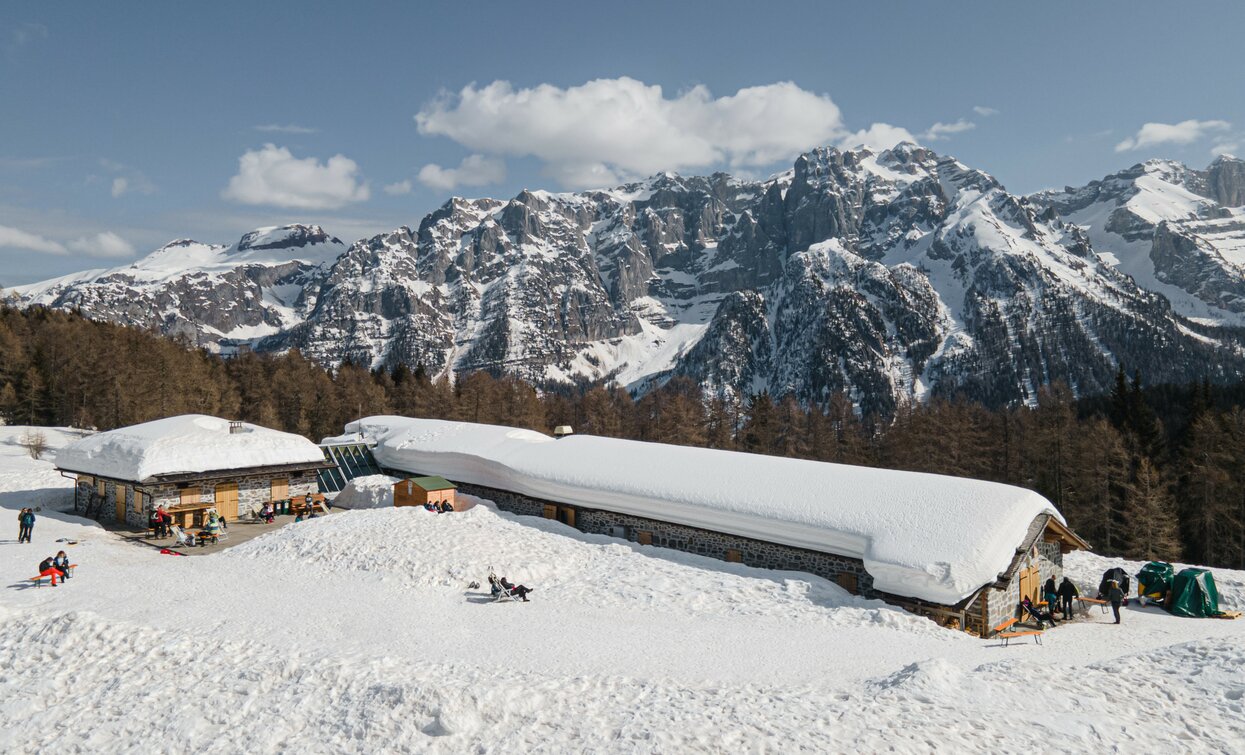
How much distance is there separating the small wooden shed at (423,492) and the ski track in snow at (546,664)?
7083 millimetres

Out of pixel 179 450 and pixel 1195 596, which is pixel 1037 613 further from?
pixel 179 450

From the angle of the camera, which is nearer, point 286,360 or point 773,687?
point 773,687

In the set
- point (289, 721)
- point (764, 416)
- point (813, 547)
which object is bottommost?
point (289, 721)

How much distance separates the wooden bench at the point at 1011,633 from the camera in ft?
63.0

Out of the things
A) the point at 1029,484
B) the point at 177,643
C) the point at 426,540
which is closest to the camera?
the point at 177,643

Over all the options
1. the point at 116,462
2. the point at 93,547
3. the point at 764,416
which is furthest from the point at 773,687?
the point at 764,416

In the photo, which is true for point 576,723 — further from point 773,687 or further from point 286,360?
point 286,360

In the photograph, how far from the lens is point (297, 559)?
25.2 m

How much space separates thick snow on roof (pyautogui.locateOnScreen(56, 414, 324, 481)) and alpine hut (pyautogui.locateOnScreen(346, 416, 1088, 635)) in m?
9.50

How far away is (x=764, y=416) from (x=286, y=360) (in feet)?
191

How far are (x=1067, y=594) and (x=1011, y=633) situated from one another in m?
4.65

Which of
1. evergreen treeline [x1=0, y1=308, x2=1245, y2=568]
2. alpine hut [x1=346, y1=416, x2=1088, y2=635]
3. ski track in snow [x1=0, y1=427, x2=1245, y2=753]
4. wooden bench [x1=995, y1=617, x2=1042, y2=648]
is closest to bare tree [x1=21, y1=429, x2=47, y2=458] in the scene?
evergreen treeline [x1=0, y1=308, x2=1245, y2=568]

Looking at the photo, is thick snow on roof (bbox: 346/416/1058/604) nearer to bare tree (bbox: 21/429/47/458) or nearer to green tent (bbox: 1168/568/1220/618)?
green tent (bbox: 1168/568/1220/618)

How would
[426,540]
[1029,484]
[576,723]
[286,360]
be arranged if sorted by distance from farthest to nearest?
[286,360] < [1029,484] < [426,540] < [576,723]
